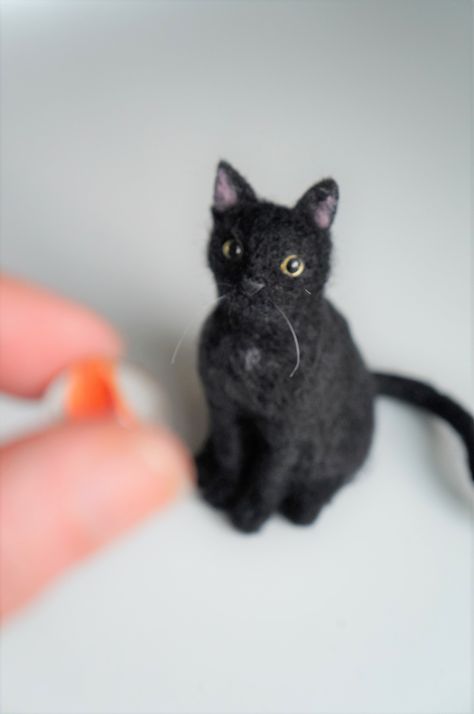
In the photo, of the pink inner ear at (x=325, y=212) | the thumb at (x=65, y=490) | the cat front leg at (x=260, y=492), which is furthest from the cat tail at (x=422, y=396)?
the thumb at (x=65, y=490)

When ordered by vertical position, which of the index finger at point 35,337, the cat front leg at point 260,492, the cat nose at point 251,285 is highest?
the cat nose at point 251,285

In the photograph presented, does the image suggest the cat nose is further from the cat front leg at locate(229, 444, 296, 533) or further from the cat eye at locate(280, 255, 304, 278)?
the cat front leg at locate(229, 444, 296, 533)

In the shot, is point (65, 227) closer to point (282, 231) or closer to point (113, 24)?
point (113, 24)

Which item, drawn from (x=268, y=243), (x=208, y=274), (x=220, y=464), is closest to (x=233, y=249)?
Answer: (x=268, y=243)

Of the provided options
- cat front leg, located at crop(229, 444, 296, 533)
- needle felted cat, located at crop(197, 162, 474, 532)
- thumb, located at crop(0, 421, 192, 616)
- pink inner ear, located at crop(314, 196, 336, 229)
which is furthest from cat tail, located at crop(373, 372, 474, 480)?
thumb, located at crop(0, 421, 192, 616)

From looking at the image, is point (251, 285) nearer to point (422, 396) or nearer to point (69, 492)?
point (69, 492)

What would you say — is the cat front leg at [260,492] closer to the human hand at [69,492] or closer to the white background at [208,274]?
the white background at [208,274]
